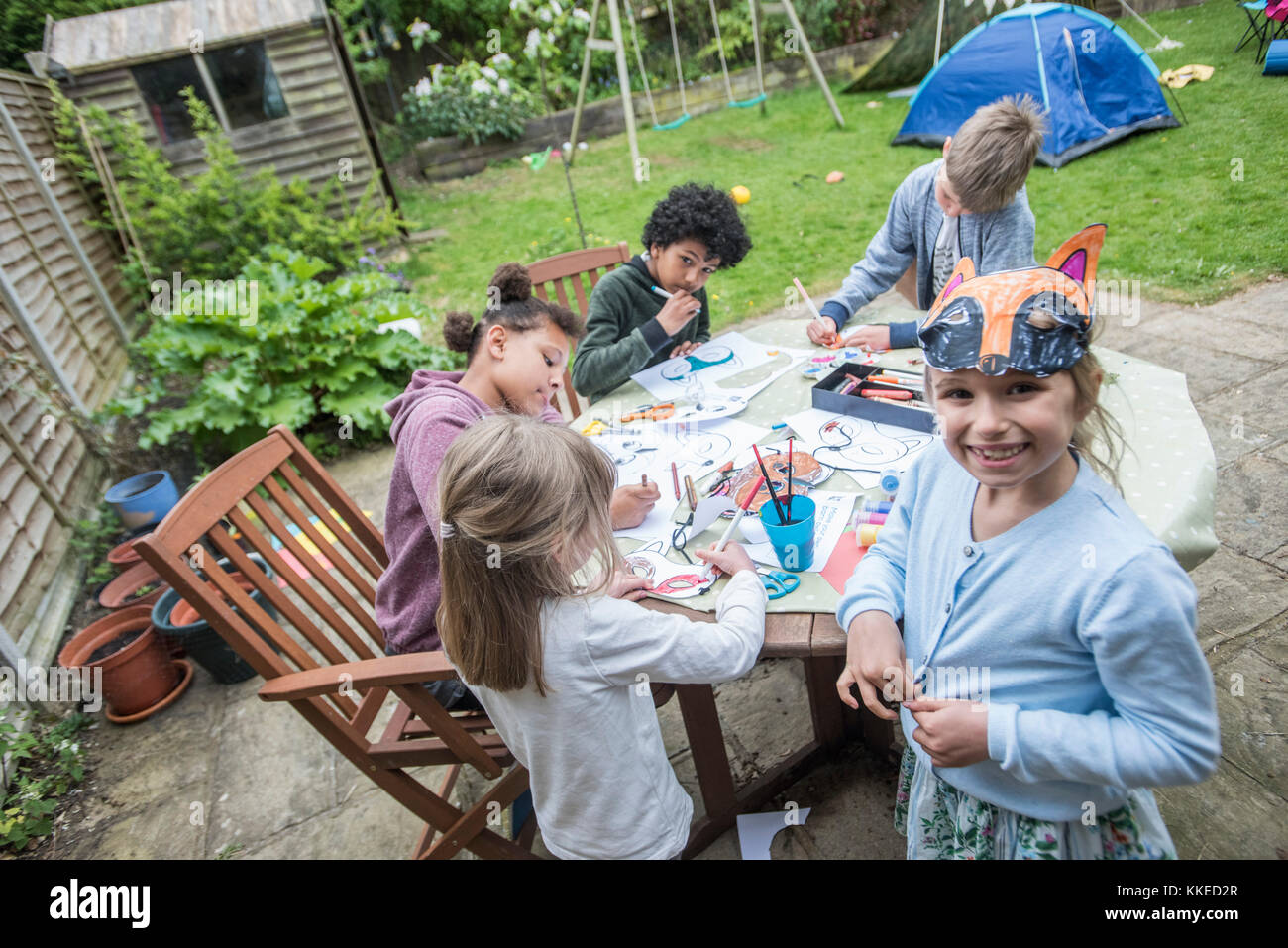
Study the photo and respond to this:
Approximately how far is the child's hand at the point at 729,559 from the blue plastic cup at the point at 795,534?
0.22 feet

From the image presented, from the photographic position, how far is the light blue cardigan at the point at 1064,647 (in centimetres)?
96

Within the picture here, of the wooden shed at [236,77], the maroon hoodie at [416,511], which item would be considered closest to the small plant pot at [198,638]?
the maroon hoodie at [416,511]

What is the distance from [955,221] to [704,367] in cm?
101

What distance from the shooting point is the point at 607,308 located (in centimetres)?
280

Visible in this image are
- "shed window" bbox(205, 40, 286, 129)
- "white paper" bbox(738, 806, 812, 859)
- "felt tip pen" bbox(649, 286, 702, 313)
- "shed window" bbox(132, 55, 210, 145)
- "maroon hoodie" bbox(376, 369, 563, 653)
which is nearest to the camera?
"maroon hoodie" bbox(376, 369, 563, 653)

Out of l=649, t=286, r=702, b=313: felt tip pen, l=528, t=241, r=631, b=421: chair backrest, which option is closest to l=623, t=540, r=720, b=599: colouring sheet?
l=649, t=286, r=702, b=313: felt tip pen

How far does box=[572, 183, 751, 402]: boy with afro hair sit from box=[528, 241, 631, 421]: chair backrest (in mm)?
325

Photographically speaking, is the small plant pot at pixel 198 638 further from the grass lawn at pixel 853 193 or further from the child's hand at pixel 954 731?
the grass lawn at pixel 853 193

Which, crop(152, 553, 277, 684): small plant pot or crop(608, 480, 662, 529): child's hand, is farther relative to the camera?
crop(152, 553, 277, 684): small plant pot

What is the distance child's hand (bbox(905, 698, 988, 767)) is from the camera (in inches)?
43.2

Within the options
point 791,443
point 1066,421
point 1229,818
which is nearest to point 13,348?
point 791,443

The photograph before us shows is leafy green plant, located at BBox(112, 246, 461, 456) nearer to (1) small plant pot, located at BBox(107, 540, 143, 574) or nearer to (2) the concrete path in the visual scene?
(1) small plant pot, located at BBox(107, 540, 143, 574)

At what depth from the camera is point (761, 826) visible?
2.04 metres

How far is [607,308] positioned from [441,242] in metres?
5.81
